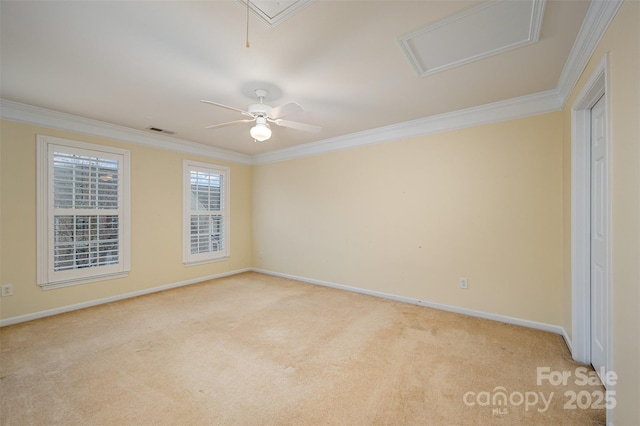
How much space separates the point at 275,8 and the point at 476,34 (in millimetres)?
1401

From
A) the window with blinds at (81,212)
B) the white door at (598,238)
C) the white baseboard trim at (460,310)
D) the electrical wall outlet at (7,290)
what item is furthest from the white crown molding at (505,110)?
the electrical wall outlet at (7,290)

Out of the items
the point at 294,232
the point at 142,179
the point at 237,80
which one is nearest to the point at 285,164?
the point at 294,232

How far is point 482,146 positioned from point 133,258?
16.9ft

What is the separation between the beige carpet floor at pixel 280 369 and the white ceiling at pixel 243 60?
8.34 ft

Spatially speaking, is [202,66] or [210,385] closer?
[210,385]

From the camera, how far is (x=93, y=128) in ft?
12.0

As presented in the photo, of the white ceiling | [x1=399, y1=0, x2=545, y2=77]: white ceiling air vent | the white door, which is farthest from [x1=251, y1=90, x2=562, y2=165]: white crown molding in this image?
[x1=399, y1=0, x2=545, y2=77]: white ceiling air vent

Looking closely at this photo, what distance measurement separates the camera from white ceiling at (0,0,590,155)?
5.49 feet

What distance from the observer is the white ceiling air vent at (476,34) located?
1648 mm

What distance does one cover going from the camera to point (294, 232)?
5.09m

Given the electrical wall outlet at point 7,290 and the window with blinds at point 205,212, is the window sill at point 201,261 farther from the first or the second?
the electrical wall outlet at point 7,290

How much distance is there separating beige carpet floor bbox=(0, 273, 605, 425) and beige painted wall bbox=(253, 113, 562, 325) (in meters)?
0.49

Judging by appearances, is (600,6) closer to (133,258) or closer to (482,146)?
(482,146)

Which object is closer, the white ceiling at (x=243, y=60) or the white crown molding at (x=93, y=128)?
the white ceiling at (x=243, y=60)
